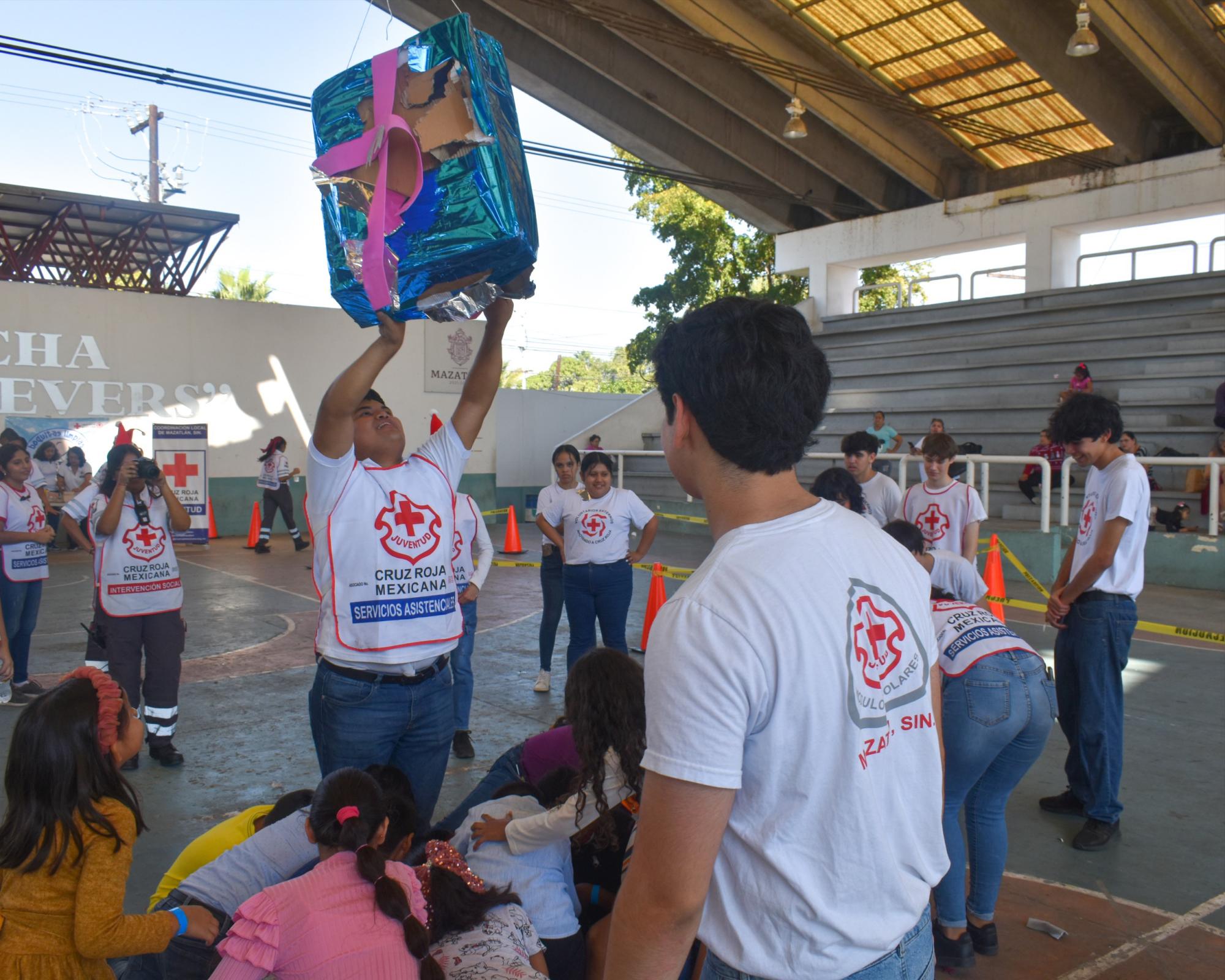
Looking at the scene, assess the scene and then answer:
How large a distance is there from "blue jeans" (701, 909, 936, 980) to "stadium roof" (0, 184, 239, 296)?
16905 mm

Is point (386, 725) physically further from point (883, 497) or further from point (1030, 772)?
point (883, 497)

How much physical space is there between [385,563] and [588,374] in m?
81.8

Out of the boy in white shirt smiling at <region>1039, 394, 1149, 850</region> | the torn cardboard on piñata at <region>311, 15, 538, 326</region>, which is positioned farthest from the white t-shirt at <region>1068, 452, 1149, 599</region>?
the torn cardboard on piñata at <region>311, 15, 538, 326</region>

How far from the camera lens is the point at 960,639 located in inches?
126

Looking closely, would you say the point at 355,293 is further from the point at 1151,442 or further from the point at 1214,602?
the point at 1151,442

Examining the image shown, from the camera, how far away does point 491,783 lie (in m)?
3.49

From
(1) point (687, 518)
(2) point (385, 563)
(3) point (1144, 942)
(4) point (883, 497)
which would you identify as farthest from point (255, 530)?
(3) point (1144, 942)

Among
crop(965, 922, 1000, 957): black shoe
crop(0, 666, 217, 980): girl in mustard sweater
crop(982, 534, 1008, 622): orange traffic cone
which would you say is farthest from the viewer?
crop(982, 534, 1008, 622): orange traffic cone

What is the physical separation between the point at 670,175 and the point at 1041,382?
754 cm

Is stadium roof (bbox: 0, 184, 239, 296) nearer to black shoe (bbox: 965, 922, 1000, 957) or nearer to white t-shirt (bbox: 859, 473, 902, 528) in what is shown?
white t-shirt (bbox: 859, 473, 902, 528)

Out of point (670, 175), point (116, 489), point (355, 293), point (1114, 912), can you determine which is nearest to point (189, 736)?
point (116, 489)

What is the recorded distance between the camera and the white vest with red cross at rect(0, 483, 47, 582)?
605cm

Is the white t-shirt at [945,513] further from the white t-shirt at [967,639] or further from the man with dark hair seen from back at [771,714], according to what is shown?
the man with dark hair seen from back at [771,714]

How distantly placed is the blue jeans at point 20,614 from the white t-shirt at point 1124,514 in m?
6.19
